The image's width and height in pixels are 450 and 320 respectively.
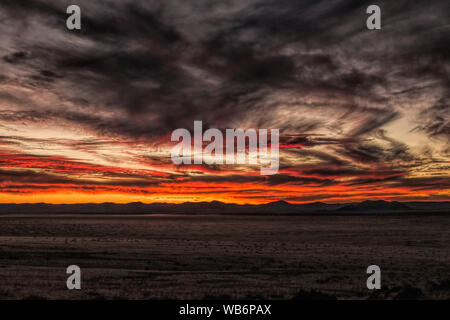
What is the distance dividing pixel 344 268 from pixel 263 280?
7.74m

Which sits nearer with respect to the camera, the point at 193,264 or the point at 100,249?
the point at 193,264

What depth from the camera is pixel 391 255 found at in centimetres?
3256

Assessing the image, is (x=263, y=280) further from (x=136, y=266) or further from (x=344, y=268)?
(x=136, y=266)

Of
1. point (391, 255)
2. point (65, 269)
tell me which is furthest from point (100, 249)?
point (391, 255)

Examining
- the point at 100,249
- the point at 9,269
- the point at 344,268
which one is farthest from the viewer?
the point at 100,249
